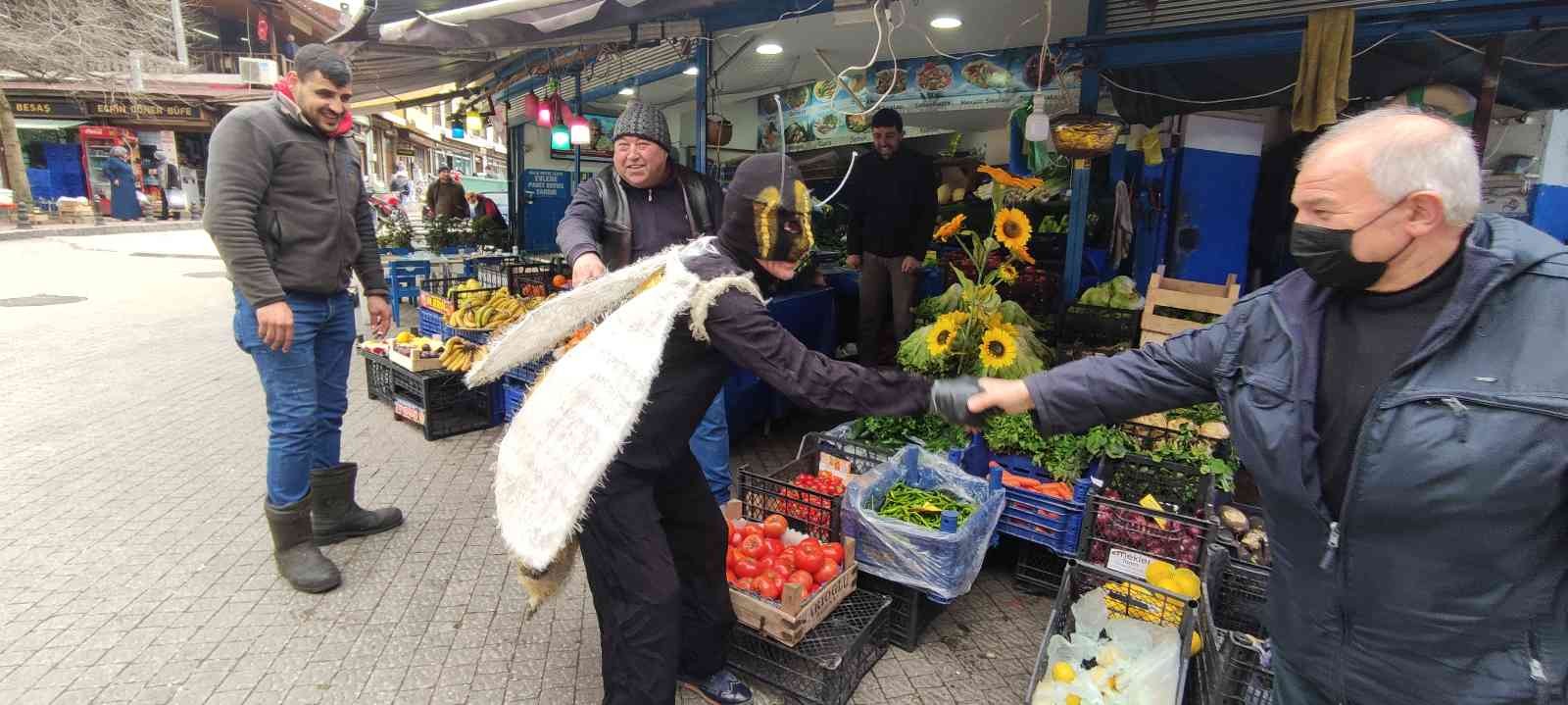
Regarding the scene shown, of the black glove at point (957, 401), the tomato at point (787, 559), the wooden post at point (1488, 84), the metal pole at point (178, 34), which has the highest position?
the metal pole at point (178, 34)

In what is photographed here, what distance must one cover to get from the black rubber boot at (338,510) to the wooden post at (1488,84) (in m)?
6.15

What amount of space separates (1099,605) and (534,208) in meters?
12.3

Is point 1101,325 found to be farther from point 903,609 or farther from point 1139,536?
point 903,609

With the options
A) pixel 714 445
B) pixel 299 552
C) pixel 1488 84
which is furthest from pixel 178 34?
pixel 1488 84

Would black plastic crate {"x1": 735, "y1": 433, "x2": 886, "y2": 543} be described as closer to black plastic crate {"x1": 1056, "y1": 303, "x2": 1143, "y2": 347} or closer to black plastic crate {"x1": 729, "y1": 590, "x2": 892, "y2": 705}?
black plastic crate {"x1": 729, "y1": 590, "x2": 892, "y2": 705}

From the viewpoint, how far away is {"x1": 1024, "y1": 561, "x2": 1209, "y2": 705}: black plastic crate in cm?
263

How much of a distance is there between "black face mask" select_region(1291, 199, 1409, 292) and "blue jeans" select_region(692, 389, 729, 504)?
2.63m

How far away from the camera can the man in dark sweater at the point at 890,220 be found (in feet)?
19.1

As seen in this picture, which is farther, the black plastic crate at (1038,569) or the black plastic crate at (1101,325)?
the black plastic crate at (1101,325)

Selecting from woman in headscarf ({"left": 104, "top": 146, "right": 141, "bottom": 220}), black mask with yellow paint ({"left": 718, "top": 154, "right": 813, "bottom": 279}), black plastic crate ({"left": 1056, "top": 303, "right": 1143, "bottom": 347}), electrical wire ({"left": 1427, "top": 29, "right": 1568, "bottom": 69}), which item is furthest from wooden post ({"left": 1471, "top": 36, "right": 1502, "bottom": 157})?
woman in headscarf ({"left": 104, "top": 146, "right": 141, "bottom": 220})

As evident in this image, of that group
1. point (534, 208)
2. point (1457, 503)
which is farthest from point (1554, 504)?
point (534, 208)

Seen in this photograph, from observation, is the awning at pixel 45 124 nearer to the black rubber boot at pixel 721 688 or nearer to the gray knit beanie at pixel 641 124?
the gray knit beanie at pixel 641 124

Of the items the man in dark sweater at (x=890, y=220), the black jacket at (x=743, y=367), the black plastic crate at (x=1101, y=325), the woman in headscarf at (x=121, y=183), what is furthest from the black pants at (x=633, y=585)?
the woman in headscarf at (x=121, y=183)

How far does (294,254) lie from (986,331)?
3.21m
